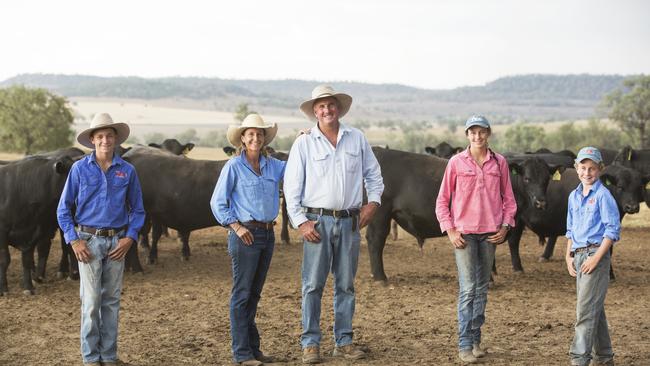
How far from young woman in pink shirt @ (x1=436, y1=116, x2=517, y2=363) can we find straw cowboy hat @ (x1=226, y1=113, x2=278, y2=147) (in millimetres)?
1598

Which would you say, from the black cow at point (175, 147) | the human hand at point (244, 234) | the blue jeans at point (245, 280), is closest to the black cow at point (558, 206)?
the blue jeans at point (245, 280)

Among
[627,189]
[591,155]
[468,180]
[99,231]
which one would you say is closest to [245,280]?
[99,231]

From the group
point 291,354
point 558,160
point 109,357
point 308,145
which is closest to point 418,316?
point 291,354

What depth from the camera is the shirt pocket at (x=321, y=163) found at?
21.4 ft

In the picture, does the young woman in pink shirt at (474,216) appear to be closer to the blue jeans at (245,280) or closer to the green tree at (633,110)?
the blue jeans at (245,280)

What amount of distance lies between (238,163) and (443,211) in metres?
1.83

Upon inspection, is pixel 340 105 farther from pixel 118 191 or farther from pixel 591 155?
pixel 591 155

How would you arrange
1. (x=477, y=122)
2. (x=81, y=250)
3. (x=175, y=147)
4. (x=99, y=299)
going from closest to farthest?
1. (x=81, y=250)
2. (x=99, y=299)
3. (x=477, y=122)
4. (x=175, y=147)

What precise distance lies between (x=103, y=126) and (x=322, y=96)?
185 centimetres

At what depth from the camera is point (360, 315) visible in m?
8.77

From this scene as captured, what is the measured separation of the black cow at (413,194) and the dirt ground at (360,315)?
2.14 feet

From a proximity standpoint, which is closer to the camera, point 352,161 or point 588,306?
point 588,306

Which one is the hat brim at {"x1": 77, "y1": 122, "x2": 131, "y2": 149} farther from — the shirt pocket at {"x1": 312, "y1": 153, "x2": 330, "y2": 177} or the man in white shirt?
the shirt pocket at {"x1": 312, "y1": 153, "x2": 330, "y2": 177}

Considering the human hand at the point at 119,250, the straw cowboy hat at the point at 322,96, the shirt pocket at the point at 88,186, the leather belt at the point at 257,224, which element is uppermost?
the straw cowboy hat at the point at 322,96
